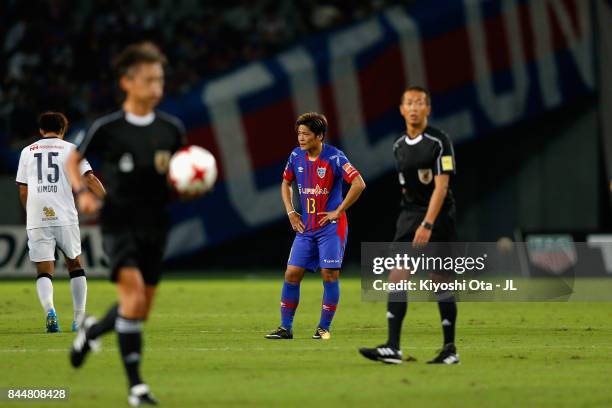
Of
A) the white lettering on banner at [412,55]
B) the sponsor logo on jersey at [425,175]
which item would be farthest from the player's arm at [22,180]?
the white lettering on banner at [412,55]

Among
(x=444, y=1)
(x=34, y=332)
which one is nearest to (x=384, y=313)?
(x=34, y=332)

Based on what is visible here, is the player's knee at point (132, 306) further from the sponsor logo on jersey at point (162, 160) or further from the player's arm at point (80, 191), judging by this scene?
the sponsor logo on jersey at point (162, 160)

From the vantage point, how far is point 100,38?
90.0 feet

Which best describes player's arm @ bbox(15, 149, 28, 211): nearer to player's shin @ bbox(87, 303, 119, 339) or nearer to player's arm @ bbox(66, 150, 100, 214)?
player's shin @ bbox(87, 303, 119, 339)

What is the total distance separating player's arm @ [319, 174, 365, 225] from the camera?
12125 millimetres

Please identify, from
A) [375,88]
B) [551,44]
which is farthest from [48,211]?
[551,44]

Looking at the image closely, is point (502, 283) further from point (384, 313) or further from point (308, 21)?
point (308, 21)

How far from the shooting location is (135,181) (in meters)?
8.00

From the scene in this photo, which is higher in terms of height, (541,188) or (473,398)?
(541,188)

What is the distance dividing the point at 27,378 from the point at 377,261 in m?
12.6

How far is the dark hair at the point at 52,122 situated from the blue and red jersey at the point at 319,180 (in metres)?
2.39

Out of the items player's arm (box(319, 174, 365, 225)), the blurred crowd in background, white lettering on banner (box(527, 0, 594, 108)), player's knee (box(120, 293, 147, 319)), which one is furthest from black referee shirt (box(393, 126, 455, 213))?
white lettering on banner (box(527, 0, 594, 108))

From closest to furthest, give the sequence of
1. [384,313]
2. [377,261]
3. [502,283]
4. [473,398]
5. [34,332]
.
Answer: [473,398], [34,332], [384,313], [377,261], [502,283]

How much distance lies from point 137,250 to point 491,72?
20.1m
